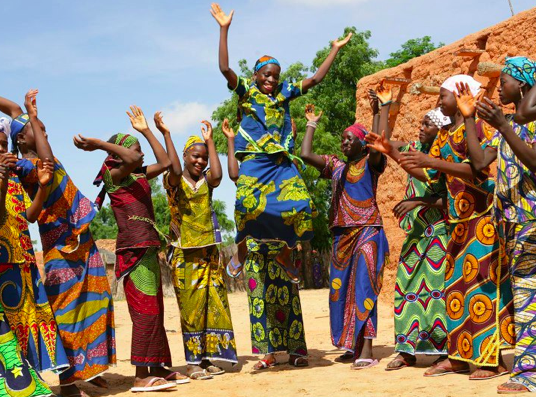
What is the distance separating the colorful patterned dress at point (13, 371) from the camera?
505 centimetres

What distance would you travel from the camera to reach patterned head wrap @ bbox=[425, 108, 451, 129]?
20.2ft

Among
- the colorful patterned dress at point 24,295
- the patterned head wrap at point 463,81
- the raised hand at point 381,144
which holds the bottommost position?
the colorful patterned dress at point 24,295

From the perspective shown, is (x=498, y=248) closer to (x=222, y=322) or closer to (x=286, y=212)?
(x=286, y=212)

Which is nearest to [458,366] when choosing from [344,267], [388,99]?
[344,267]

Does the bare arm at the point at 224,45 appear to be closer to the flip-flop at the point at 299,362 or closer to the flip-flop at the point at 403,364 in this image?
the flip-flop at the point at 299,362

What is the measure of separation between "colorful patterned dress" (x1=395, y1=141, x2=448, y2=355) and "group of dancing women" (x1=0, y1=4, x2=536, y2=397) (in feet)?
0.04

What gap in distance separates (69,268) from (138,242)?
64 centimetres

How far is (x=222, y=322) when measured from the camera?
269 inches

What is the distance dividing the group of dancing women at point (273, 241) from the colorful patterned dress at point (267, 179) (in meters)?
0.01

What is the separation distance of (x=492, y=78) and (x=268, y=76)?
12.6 ft

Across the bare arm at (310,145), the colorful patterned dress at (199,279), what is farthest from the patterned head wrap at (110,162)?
the bare arm at (310,145)

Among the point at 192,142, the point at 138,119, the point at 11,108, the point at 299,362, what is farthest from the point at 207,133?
the point at 299,362

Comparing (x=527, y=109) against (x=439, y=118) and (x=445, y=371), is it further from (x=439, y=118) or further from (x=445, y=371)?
(x=445, y=371)

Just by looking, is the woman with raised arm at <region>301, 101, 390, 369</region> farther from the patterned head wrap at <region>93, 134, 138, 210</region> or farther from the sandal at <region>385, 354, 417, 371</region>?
the patterned head wrap at <region>93, 134, 138, 210</region>
